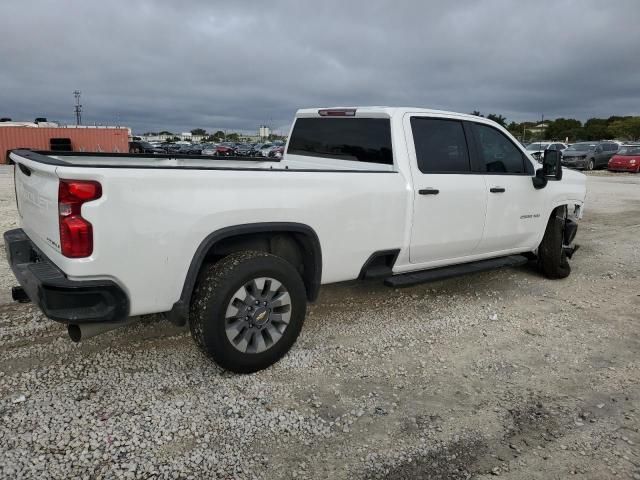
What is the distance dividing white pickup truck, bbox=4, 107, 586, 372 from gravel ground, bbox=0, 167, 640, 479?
450 millimetres

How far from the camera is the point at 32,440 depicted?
108 inches

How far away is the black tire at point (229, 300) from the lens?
127 inches

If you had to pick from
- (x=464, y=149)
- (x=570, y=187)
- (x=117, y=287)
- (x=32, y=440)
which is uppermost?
(x=464, y=149)

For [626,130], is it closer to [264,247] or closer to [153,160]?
[153,160]

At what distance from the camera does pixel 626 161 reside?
2598 centimetres

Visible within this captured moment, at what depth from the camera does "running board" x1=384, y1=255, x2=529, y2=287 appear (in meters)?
4.29

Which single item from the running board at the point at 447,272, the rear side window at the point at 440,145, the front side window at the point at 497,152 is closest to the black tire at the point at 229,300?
the running board at the point at 447,272

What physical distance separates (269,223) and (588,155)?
28.6 metres

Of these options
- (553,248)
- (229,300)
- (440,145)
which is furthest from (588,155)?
(229,300)

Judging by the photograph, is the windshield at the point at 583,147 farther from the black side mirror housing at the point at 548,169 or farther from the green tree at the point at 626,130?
the green tree at the point at 626,130

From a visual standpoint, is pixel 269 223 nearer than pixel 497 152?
Yes

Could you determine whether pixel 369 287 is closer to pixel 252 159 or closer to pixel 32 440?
pixel 252 159

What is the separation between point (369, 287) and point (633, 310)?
266 cm

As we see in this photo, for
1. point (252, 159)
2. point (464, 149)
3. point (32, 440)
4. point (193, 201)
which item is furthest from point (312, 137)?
point (32, 440)
